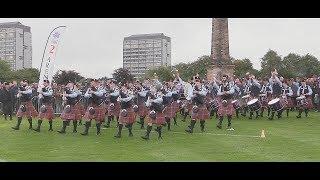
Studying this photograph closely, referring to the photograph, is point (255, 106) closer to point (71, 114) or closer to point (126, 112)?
point (126, 112)

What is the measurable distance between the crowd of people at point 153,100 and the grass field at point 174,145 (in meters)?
0.52

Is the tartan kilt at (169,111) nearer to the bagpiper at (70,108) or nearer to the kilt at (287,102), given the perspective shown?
the bagpiper at (70,108)

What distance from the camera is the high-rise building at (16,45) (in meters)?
52.6

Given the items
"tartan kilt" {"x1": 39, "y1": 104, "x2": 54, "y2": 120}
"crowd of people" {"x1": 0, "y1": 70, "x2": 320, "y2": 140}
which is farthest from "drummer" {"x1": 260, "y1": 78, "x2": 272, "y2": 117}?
"tartan kilt" {"x1": 39, "y1": 104, "x2": 54, "y2": 120}

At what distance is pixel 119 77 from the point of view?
2398cm

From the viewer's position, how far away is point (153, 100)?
44.6 ft

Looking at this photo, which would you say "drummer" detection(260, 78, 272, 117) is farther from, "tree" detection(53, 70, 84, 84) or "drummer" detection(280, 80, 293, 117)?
"tree" detection(53, 70, 84, 84)

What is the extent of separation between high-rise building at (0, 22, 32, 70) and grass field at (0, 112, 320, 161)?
38.1 meters

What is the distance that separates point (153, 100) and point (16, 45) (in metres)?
44.5

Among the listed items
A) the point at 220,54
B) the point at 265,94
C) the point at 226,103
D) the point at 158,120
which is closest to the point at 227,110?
the point at 226,103

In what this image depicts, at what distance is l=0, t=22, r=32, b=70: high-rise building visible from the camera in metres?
52.6
